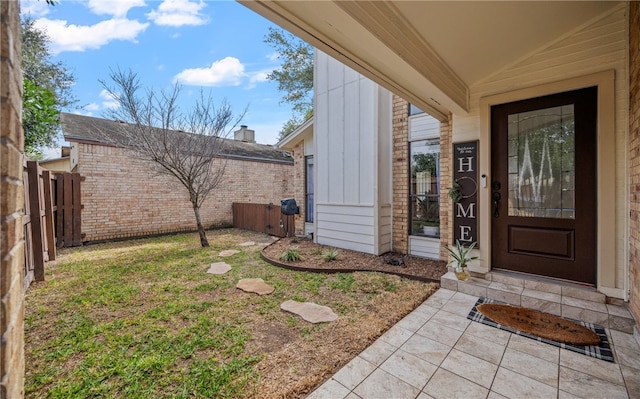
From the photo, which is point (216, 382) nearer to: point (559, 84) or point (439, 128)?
point (559, 84)

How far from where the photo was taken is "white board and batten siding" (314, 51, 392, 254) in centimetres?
→ 552

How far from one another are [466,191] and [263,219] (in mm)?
6442

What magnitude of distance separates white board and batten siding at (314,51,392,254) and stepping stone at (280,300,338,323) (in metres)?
2.61

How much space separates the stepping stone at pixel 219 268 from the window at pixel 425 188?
373 cm

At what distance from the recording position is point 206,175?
6820 mm

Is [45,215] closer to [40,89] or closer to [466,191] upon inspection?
[40,89]

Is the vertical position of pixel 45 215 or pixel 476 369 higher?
pixel 45 215

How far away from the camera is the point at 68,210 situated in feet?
21.9

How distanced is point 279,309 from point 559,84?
4216 mm

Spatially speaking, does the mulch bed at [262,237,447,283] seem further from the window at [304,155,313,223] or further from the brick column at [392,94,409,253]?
the window at [304,155,313,223]

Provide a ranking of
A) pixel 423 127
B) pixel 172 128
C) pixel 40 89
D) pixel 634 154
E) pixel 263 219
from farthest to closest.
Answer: pixel 263 219, pixel 172 128, pixel 40 89, pixel 423 127, pixel 634 154

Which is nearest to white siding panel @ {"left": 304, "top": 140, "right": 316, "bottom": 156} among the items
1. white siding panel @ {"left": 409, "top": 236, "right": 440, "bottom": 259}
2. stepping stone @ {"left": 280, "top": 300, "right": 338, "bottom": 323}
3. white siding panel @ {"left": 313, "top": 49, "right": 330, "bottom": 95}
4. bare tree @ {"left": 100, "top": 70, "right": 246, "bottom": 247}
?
white siding panel @ {"left": 313, "top": 49, "right": 330, "bottom": 95}

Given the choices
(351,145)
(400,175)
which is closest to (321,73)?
(351,145)

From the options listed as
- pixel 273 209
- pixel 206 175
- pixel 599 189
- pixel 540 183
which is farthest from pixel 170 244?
pixel 599 189
